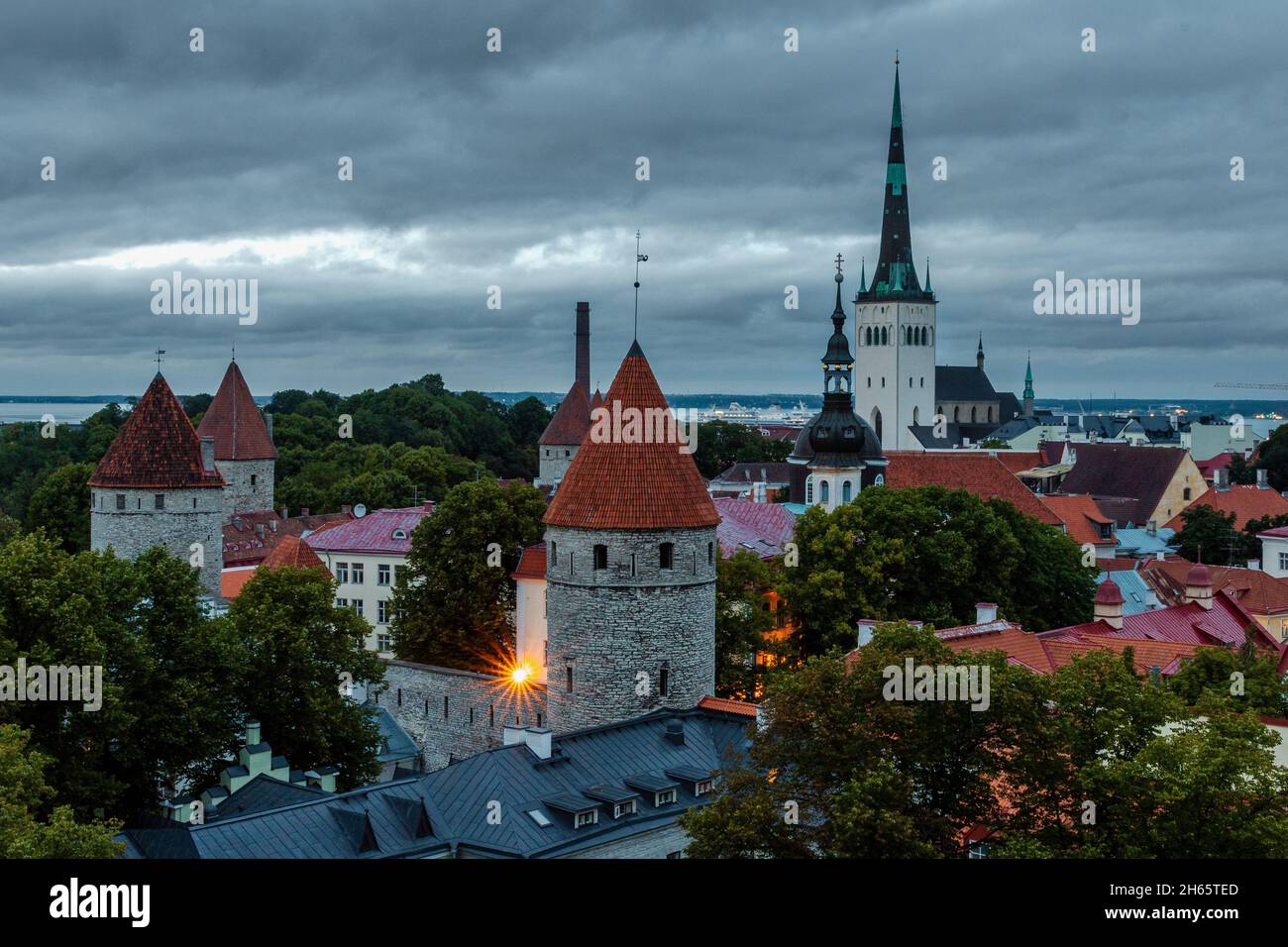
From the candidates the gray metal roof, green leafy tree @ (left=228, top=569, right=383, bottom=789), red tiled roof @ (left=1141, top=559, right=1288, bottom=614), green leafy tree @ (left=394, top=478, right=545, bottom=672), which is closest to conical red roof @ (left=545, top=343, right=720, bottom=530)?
the gray metal roof

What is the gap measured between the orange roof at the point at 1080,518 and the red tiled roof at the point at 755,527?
16.8 m

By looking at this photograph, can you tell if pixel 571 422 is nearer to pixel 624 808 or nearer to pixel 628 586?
pixel 628 586

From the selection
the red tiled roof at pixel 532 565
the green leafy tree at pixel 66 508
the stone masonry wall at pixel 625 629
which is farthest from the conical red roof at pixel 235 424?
the stone masonry wall at pixel 625 629

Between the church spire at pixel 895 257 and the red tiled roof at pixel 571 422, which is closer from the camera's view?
the red tiled roof at pixel 571 422

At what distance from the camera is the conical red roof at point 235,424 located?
63.1 meters

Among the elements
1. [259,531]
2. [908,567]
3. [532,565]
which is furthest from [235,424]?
[908,567]

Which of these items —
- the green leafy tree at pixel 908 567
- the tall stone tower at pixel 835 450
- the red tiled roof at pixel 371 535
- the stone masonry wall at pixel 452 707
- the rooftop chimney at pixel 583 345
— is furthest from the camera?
the rooftop chimney at pixel 583 345

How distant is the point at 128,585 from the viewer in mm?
27500

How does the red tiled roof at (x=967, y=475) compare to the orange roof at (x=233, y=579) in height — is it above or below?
above

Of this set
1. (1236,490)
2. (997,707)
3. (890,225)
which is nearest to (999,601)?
(997,707)

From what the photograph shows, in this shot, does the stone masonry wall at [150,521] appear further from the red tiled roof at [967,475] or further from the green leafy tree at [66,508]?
the red tiled roof at [967,475]

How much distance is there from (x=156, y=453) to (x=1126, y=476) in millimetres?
59983

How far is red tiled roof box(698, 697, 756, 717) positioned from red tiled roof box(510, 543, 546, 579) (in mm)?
7547
